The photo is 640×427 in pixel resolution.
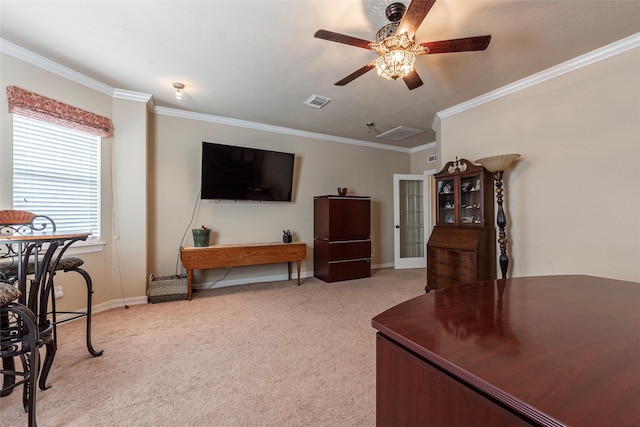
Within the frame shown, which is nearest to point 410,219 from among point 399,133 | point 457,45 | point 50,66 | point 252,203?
point 399,133

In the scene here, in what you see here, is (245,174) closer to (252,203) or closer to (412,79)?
(252,203)

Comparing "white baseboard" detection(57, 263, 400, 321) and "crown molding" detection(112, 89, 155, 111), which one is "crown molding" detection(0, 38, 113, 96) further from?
"white baseboard" detection(57, 263, 400, 321)

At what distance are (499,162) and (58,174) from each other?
15.1 feet

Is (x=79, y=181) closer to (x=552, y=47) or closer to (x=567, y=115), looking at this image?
(x=552, y=47)

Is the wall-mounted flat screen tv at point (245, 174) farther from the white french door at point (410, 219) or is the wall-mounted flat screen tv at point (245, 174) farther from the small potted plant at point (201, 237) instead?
the white french door at point (410, 219)

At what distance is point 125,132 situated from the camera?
10.7ft

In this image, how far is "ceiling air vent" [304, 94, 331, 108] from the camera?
341 centimetres

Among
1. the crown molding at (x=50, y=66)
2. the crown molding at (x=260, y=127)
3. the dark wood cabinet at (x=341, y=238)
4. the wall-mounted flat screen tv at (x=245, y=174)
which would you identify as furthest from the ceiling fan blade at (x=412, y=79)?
the crown molding at (x=50, y=66)

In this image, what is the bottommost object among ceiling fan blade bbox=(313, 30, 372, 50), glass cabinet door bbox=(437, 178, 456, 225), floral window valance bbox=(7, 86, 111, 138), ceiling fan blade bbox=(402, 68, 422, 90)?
glass cabinet door bbox=(437, 178, 456, 225)

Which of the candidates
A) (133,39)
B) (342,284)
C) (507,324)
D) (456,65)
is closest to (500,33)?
(456,65)

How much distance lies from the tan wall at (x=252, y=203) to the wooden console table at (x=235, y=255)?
0.44m

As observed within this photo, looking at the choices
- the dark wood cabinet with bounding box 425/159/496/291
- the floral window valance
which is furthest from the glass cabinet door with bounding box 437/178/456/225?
the floral window valance

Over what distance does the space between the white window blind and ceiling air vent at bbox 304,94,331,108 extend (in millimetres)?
2478

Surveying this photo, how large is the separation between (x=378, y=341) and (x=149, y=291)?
3474mm
